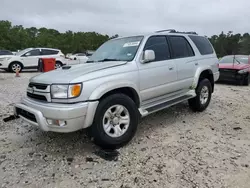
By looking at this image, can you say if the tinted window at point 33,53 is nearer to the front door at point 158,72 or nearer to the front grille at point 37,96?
the front grille at point 37,96

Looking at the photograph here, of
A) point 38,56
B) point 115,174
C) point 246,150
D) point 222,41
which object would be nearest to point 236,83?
point 246,150

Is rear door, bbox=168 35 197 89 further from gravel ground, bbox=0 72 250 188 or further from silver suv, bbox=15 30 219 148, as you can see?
gravel ground, bbox=0 72 250 188

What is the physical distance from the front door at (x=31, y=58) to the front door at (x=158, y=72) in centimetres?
1153

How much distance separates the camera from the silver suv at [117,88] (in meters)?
2.99

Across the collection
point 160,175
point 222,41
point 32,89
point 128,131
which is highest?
point 222,41

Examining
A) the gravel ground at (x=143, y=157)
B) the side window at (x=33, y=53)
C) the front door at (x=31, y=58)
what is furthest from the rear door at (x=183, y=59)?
the side window at (x=33, y=53)

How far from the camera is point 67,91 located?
2980mm

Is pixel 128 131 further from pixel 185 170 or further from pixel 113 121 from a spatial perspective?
pixel 185 170

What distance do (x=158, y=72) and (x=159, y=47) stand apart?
571 millimetres

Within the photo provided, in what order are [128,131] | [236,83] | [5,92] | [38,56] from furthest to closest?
[38,56] < [236,83] < [5,92] < [128,131]

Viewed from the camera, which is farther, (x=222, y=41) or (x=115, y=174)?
(x=222, y=41)

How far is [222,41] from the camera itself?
70.0m

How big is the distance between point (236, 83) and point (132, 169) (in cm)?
866

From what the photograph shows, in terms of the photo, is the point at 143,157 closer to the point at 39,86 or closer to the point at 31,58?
the point at 39,86
